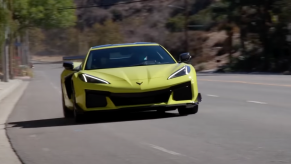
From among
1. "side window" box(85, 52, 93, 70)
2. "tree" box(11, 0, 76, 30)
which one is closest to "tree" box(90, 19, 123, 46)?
"tree" box(11, 0, 76, 30)

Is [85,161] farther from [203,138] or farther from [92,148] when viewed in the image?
[203,138]

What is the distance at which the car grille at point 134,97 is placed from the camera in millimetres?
10539

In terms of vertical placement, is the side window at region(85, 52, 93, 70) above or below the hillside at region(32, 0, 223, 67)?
above

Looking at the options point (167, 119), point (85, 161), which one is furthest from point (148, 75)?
point (85, 161)

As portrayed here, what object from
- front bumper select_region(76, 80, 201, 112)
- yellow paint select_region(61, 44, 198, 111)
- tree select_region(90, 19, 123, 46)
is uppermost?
yellow paint select_region(61, 44, 198, 111)

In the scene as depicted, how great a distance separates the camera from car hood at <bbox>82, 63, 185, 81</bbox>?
10.7 m

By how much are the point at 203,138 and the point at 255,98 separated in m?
7.33

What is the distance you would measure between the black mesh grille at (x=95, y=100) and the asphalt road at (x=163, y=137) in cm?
40

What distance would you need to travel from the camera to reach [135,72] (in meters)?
10.9

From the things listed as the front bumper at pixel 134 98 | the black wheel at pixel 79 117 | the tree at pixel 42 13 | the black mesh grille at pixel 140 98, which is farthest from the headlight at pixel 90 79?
the tree at pixel 42 13

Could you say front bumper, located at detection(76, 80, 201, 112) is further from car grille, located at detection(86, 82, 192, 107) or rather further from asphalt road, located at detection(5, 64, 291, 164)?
asphalt road, located at detection(5, 64, 291, 164)

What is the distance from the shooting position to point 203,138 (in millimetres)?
8805

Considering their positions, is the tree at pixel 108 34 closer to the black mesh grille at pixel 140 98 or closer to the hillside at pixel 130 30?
the hillside at pixel 130 30

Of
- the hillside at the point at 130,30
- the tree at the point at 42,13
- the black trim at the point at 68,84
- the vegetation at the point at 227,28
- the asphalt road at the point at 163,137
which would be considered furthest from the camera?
the hillside at the point at 130,30
